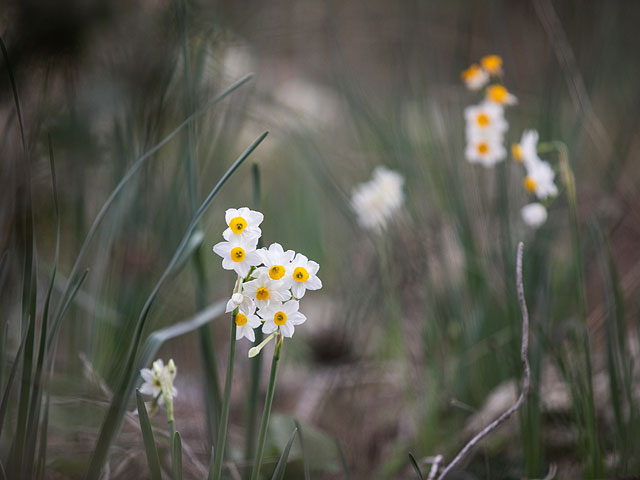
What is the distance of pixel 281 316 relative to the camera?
539mm

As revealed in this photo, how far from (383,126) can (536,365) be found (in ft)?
2.92

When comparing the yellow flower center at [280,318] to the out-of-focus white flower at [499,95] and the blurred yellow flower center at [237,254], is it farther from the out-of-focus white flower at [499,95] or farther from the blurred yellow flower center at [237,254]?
the out-of-focus white flower at [499,95]

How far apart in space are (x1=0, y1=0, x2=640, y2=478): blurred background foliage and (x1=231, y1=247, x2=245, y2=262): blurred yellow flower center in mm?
289

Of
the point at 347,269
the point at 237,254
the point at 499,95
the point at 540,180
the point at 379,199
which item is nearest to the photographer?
the point at 237,254

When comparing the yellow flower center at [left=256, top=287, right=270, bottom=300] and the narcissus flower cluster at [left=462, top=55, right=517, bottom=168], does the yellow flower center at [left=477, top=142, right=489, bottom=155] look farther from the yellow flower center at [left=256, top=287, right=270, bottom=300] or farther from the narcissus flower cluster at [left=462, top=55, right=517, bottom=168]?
the yellow flower center at [left=256, top=287, right=270, bottom=300]

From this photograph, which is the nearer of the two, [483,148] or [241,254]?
[241,254]

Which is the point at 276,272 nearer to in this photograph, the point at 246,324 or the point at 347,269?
the point at 246,324

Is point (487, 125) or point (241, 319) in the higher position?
point (487, 125)

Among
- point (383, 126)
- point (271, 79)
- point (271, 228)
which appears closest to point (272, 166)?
point (271, 79)

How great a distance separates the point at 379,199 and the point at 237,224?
2.92 feet

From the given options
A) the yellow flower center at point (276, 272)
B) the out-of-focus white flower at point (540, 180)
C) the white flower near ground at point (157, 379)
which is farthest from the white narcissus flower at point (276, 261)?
the out-of-focus white flower at point (540, 180)

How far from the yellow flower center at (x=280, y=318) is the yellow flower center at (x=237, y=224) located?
90 millimetres

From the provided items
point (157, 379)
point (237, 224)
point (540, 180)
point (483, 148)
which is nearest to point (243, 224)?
point (237, 224)

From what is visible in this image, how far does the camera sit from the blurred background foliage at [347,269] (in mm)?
853
